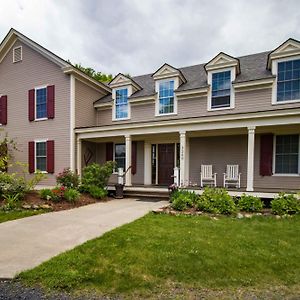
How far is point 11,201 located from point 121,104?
7116 millimetres

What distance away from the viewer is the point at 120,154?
12758 mm

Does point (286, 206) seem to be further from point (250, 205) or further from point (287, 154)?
point (287, 154)

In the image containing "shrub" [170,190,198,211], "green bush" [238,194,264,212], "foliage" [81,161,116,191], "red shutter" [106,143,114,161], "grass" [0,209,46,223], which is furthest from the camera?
"red shutter" [106,143,114,161]

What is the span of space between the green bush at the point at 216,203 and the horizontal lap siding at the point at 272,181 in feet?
11.3

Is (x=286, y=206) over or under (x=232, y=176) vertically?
under

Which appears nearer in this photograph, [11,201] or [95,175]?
[11,201]

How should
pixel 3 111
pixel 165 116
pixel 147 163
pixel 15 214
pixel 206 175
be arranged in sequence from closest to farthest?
1. pixel 15 214
2. pixel 206 175
3. pixel 165 116
4. pixel 147 163
5. pixel 3 111

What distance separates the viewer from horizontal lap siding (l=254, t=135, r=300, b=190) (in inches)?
366

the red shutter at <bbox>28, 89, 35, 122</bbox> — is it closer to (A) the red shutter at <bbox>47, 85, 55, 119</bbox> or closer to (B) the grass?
(A) the red shutter at <bbox>47, 85, 55, 119</bbox>

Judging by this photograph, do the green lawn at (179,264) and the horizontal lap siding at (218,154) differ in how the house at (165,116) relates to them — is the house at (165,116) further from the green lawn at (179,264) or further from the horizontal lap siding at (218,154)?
the green lawn at (179,264)

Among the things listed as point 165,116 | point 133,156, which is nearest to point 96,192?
point 133,156

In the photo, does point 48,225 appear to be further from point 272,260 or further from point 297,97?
point 297,97

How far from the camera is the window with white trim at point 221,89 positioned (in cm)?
1030

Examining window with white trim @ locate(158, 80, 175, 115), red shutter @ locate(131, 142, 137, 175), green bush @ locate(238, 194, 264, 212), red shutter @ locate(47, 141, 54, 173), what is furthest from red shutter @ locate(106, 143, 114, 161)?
green bush @ locate(238, 194, 264, 212)
